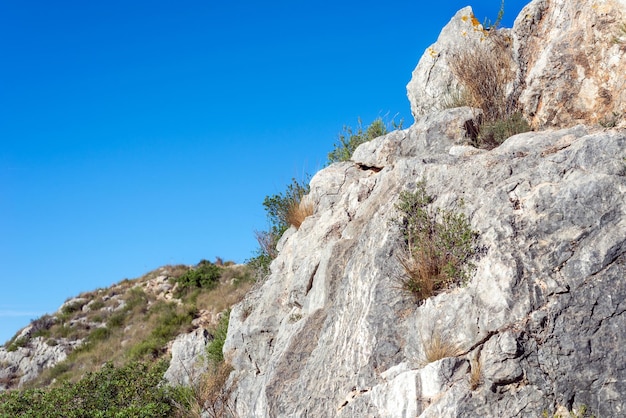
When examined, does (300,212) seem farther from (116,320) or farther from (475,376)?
(116,320)

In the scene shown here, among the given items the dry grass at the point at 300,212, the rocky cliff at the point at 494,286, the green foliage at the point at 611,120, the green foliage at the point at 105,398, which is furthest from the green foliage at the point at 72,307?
the green foliage at the point at 611,120

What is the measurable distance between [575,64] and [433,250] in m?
4.93

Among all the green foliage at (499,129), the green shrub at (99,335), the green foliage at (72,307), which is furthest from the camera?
the green foliage at (72,307)

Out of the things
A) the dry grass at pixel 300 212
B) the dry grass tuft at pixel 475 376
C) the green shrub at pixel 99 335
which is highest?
the green shrub at pixel 99 335

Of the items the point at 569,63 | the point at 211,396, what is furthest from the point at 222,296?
the point at 569,63

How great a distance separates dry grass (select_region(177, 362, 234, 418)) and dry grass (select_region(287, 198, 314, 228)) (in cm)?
343

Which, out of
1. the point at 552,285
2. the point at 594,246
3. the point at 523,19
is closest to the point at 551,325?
the point at 552,285

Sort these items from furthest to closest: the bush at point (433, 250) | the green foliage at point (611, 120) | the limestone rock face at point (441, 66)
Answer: the limestone rock face at point (441, 66), the green foliage at point (611, 120), the bush at point (433, 250)

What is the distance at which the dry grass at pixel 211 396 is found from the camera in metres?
10.6

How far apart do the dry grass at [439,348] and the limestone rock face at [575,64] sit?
4.56 metres

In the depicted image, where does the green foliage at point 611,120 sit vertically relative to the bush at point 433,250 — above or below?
above

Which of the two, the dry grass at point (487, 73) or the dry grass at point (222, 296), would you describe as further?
the dry grass at point (222, 296)

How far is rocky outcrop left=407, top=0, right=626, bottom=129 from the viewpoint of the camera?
973 centimetres

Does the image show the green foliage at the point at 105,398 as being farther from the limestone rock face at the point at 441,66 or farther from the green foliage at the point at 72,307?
the green foliage at the point at 72,307
